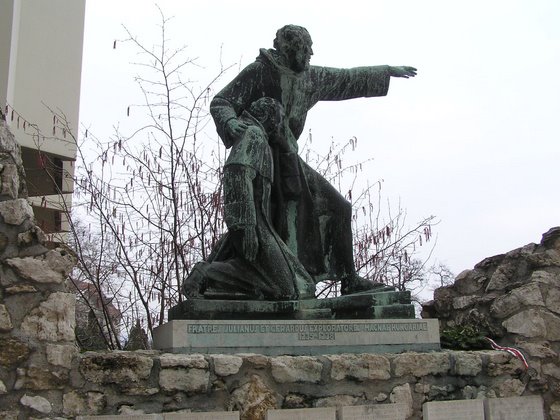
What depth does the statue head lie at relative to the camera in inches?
185

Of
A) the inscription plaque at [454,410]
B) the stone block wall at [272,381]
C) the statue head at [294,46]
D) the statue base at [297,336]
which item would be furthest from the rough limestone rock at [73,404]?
the statue head at [294,46]

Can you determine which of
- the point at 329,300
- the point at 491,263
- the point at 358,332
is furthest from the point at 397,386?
the point at 491,263

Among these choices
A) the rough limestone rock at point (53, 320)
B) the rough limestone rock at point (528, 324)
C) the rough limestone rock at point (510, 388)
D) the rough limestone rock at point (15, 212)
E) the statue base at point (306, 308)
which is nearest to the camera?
the rough limestone rock at point (53, 320)

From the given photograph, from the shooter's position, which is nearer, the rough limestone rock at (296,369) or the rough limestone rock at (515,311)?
the rough limestone rock at (296,369)

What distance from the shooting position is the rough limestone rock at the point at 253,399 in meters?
3.52

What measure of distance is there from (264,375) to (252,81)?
2.23 m

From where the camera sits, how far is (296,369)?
367 cm

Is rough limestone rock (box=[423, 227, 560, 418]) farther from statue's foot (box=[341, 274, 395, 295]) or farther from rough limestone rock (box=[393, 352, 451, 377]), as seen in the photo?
statue's foot (box=[341, 274, 395, 295])

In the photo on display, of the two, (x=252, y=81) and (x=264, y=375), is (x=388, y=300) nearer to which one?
(x=264, y=375)

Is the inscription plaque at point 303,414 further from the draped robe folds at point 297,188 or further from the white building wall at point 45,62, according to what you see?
the white building wall at point 45,62

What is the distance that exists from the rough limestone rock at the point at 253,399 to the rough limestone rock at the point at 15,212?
157cm

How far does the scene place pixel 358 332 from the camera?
406 cm

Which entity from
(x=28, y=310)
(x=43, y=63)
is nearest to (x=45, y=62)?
(x=43, y=63)

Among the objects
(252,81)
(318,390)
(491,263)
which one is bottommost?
(318,390)
